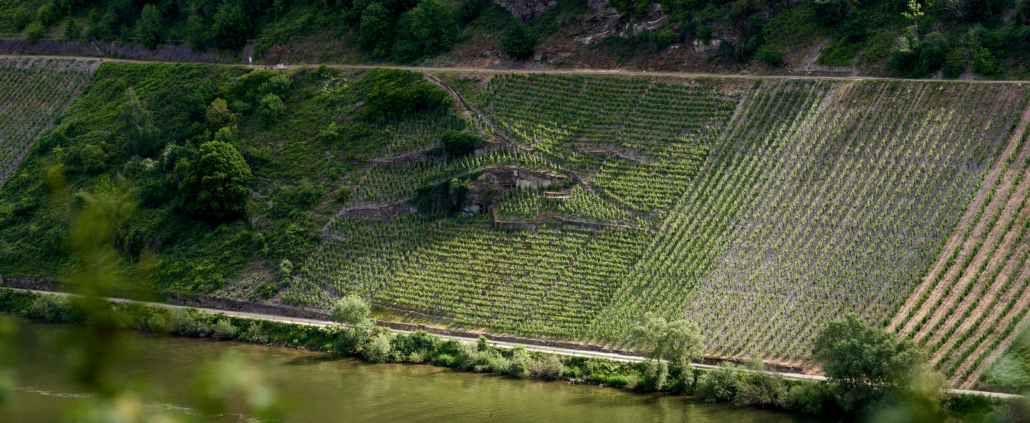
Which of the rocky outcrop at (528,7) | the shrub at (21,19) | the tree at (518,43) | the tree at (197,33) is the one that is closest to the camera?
the tree at (518,43)

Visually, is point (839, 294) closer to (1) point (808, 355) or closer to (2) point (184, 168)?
(1) point (808, 355)

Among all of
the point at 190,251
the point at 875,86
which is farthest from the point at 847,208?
the point at 190,251

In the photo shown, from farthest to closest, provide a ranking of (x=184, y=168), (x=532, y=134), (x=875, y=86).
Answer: (x=184, y=168) < (x=532, y=134) < (x=875, y=86)

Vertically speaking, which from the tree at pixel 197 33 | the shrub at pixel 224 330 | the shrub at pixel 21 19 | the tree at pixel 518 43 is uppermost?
the shrub at pixel 21 19

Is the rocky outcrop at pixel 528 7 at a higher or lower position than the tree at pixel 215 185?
higher

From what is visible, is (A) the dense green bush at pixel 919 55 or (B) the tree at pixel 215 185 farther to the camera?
(B) the tree at pixel 215 185

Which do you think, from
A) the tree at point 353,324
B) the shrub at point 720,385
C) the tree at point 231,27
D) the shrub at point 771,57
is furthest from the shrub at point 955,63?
the tree at point 231,27

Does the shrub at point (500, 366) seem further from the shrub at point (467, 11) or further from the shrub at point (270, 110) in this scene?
the shrub at point (467, 11)

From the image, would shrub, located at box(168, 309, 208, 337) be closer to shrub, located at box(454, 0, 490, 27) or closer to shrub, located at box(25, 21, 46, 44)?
shrub, located at box(454, 0, 490, 27)
